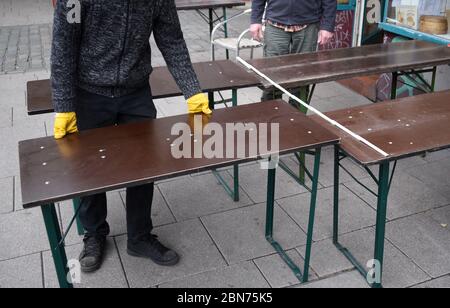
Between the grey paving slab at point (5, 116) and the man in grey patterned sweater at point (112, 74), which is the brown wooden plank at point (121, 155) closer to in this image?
the man in grey patterned sweater at point (112, 74)

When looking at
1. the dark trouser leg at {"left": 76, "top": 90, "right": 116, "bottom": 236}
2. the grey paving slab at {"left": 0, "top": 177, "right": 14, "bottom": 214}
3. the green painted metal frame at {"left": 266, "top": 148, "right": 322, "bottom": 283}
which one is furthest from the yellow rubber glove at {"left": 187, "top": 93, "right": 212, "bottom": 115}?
the grey paving slab at {"left": 0, "top": 177, "right": 14, "bottom": 214}

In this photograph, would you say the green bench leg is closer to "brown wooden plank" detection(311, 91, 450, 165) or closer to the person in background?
the person in background

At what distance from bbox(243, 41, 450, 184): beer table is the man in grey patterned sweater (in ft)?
2.62

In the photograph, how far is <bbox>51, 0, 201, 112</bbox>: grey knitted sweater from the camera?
6.64 ft

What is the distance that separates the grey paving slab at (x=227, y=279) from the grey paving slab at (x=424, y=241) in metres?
0.90

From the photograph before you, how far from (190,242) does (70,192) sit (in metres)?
1.27

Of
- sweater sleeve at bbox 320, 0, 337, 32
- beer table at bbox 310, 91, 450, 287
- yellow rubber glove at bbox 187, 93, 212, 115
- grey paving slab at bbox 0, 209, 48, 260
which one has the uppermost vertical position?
sweater sleeve at bbox 320, 0, 337, 32

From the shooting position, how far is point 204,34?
800 cm

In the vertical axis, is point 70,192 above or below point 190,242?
above

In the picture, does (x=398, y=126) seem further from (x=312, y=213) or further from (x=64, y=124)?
(x=64, y=124)

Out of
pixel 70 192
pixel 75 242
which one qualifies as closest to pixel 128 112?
pixel 70 192

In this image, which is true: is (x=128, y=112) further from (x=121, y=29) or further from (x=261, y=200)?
(x=261, y=200)

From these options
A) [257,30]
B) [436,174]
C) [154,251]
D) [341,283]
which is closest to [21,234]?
[154,251]

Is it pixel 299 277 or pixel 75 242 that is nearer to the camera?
pixel 299 277
